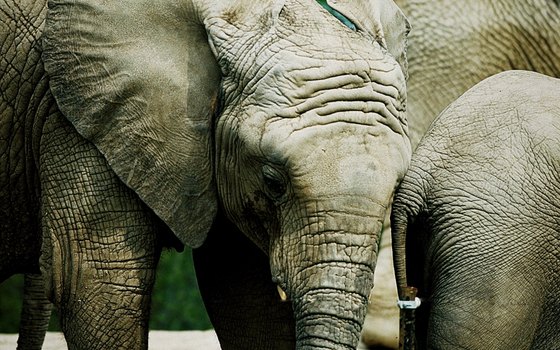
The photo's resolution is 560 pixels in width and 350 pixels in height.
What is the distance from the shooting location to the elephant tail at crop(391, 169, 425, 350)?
17.8 feet

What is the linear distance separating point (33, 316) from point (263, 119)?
2381mm

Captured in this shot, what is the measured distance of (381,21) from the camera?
5.42 m

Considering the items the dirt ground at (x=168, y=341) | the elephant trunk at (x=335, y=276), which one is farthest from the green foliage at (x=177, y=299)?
the elephant trunk at (x=335, y=276)

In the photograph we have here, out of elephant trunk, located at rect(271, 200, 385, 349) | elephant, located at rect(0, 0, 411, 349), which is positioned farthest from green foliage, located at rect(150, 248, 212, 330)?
elephant trunk, located at rect(271, 200, 385, 349)

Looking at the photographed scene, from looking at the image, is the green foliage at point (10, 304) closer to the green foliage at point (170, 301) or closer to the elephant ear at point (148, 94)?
the green foliage at point (170, 301)

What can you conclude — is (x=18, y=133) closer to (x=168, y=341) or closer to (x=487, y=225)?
(x=487, y=225)

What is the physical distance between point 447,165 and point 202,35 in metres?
0.97

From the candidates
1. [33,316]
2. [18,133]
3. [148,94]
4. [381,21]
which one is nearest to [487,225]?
[381,21]

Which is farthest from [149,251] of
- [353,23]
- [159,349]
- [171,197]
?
[159,349]

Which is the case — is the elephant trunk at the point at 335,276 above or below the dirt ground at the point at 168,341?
above

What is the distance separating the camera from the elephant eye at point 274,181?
495cm

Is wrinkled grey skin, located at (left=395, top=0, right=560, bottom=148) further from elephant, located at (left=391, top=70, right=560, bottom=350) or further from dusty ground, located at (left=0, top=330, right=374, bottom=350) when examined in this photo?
elephant, located at (left=391, top=70, right=560, bottom=350)

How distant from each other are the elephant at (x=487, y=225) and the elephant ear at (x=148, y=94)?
2.50 ft

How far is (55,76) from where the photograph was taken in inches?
209
